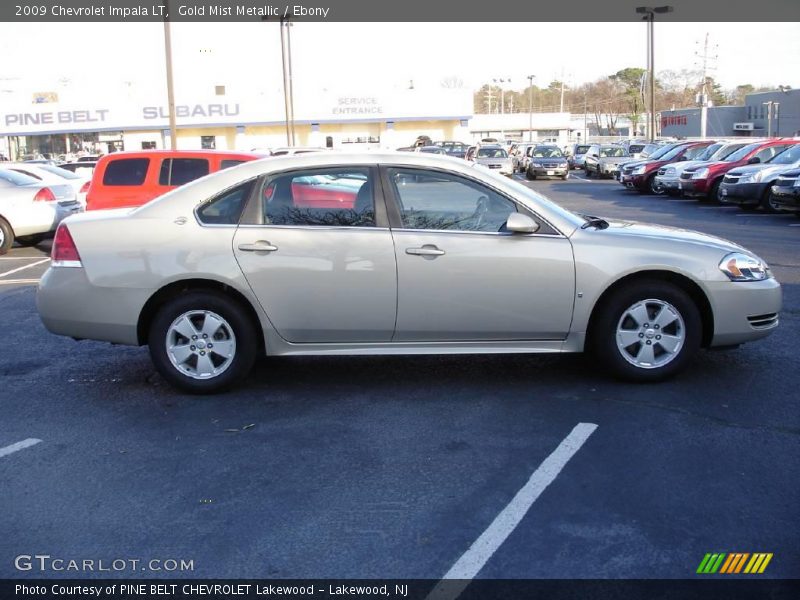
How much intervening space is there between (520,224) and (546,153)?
3644 cm

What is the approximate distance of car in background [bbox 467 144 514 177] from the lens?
3652 centimetres

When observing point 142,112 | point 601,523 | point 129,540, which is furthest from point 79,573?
point 142,112

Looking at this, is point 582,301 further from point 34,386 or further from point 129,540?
point 34,386

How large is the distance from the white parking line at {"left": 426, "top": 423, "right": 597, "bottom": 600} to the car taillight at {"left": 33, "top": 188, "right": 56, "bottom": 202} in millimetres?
12276

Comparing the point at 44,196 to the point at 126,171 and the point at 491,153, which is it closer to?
the point at 126,171

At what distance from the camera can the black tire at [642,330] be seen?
19.3ft

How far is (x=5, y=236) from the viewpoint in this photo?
14453 millimetres

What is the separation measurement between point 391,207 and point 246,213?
1004mm

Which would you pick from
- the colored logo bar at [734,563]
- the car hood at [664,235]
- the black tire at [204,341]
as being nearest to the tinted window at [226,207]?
the black tire at [204,341]

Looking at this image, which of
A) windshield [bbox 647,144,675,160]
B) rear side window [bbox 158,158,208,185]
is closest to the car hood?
rear side window [bbox 158,158,208,185]

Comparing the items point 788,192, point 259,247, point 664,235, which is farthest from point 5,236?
point 788,192

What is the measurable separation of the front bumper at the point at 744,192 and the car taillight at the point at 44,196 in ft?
46.8

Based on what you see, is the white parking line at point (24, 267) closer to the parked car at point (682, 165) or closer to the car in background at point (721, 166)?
the car in background at point (721, 166)

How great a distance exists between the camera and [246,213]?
19.5ft
